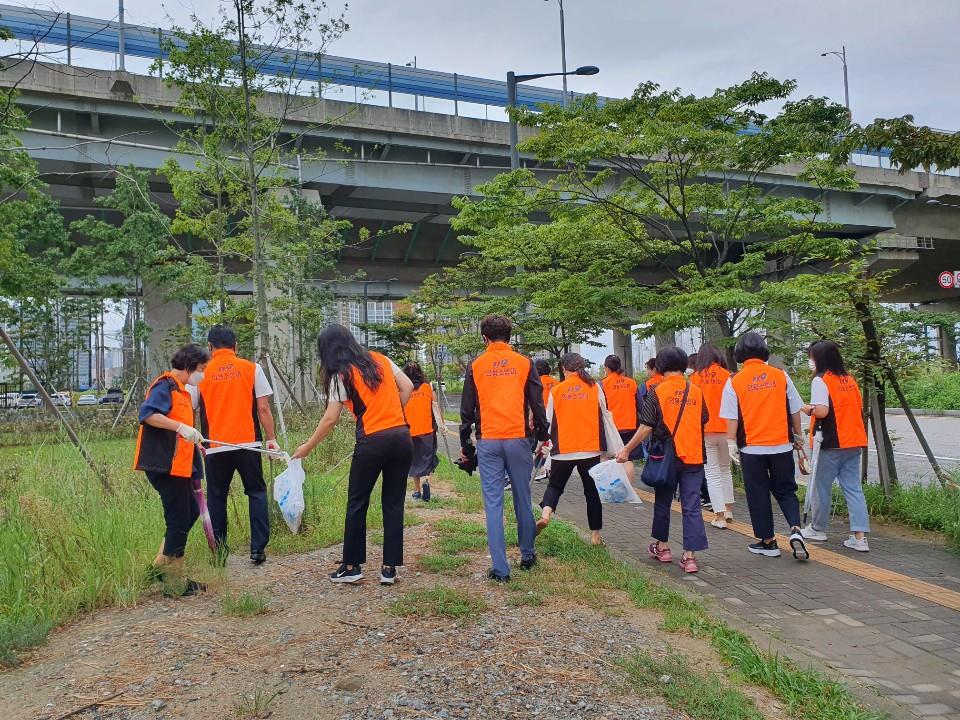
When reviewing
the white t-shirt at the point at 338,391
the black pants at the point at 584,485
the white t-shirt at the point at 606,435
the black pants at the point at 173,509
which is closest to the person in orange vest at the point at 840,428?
the white t-shirt at the point at 606,435

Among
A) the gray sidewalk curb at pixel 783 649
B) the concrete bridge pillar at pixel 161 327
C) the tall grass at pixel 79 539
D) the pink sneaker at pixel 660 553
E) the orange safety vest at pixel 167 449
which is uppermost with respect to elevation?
the concrete bridge pillar at pixel 161 327

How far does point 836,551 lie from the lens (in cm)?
645

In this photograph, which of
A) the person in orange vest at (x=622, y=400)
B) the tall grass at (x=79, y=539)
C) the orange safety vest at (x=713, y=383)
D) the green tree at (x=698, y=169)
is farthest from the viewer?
the person in orange vest at (x=622, y=400)

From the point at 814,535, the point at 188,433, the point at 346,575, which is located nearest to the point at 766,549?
the point at 814,535

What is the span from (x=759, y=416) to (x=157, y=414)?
15.3 ft

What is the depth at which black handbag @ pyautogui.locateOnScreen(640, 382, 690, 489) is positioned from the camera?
593 centimetres

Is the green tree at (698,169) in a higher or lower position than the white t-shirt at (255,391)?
higher

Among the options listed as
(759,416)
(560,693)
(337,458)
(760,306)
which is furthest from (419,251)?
(560,693)

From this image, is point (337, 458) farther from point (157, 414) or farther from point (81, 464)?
point (157, 414)

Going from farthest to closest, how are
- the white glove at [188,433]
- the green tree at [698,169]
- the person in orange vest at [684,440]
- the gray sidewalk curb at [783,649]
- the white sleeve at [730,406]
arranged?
the green tree at [698,169] → the white sleeve at [730,406] → the person in orange vest at [684,440] → the white glove at [188,433] → the gray sidewalk curb at [783,649]

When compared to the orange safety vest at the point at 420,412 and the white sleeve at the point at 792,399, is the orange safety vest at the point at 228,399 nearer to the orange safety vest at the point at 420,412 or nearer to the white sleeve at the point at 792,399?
the orange safety vest at the point at 420,412

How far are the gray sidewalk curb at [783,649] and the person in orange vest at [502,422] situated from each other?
1.11 meters

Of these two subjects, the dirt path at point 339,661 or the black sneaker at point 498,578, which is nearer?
the dirt path at point 339,661

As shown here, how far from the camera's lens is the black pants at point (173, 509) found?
16.2 ft
